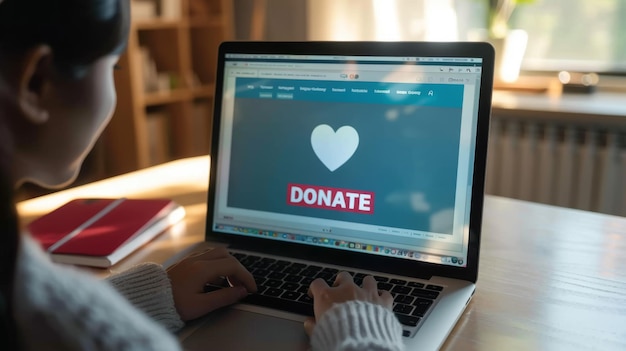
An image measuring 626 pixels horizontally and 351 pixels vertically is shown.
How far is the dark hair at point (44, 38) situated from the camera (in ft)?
1.55

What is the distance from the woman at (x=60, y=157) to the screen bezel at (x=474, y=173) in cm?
19

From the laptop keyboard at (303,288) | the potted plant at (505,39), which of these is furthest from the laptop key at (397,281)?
the potted plant at (505,39)

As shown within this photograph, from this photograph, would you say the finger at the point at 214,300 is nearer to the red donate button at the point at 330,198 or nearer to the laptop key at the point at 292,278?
the laptop key at the point at 292,278

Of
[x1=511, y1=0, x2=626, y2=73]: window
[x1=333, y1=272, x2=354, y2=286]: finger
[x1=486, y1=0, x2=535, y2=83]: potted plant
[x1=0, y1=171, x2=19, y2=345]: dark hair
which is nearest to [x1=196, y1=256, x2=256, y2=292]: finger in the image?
[x1=333, y1=272, x2=354, y2=286]: finger

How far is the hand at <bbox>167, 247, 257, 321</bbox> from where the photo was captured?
0.77 metres

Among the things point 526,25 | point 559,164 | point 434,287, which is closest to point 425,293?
point 434,287

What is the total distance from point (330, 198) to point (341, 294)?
0.20 meters

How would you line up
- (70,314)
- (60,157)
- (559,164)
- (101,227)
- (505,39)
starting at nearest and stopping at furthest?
(70,314), (60,157), (101,227), (559,164), (505,39)

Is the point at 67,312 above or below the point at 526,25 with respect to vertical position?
below

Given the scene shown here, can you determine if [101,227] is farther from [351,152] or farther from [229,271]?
[351,152]

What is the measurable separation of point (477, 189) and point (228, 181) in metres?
0.38

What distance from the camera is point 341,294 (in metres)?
0.73

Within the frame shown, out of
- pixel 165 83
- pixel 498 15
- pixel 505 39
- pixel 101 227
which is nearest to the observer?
pixel 101 227

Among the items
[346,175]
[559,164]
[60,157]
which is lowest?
[559,164]
